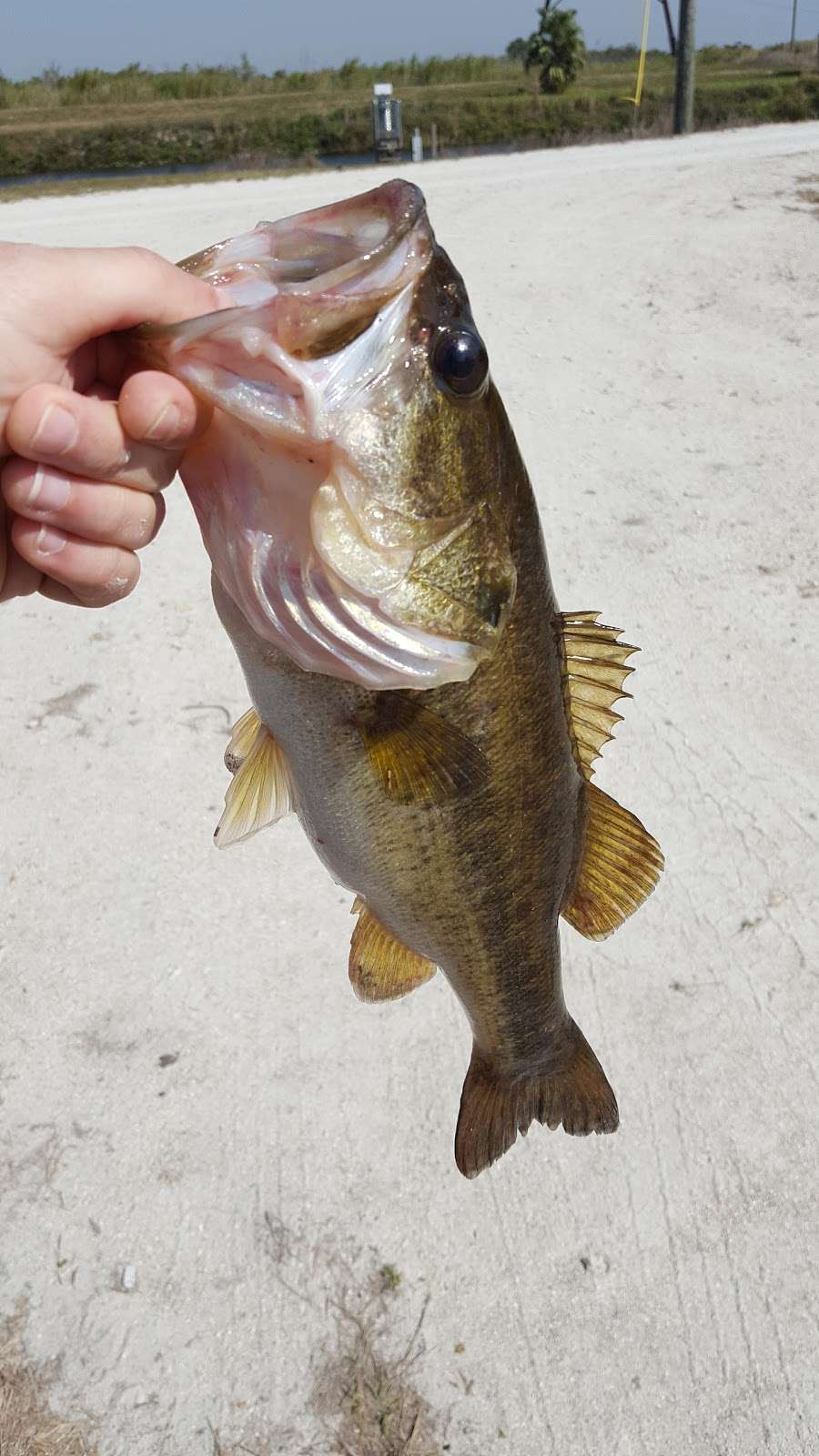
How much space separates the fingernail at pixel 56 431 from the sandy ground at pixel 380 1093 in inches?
85.7

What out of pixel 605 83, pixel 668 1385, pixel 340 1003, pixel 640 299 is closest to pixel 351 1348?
pixel 668 1385

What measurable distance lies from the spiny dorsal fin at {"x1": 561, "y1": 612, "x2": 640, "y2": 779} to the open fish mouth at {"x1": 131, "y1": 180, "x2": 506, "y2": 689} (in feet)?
1.02

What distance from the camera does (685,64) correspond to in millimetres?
14648

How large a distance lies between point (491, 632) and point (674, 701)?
10.1 ft

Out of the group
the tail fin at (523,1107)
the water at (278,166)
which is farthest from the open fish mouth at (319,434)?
the water at (278,166)

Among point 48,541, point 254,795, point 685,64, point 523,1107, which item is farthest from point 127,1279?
point 685,64

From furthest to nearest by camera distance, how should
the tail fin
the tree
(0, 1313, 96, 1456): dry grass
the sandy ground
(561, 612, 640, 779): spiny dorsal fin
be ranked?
the tree
the sandy ground
(0, 1313, 96, 1456): dry grass
the tail fin
(561, 612, 640, 779): spiny dorsal fin

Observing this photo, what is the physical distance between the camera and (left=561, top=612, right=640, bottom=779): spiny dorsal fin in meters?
1.71

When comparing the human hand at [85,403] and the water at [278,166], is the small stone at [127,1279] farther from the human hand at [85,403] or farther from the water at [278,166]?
the water at [278,166]

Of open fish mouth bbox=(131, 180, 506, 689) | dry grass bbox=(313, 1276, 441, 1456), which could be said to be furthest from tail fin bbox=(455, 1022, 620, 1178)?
open fish mouth bbox=(131, 180, 506, 689)

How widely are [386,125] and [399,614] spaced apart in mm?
16992

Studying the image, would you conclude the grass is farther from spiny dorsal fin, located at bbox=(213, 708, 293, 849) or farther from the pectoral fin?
the pectoral fin

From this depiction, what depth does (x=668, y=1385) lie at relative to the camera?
2.49m

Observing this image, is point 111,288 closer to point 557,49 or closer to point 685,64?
point 685,64
